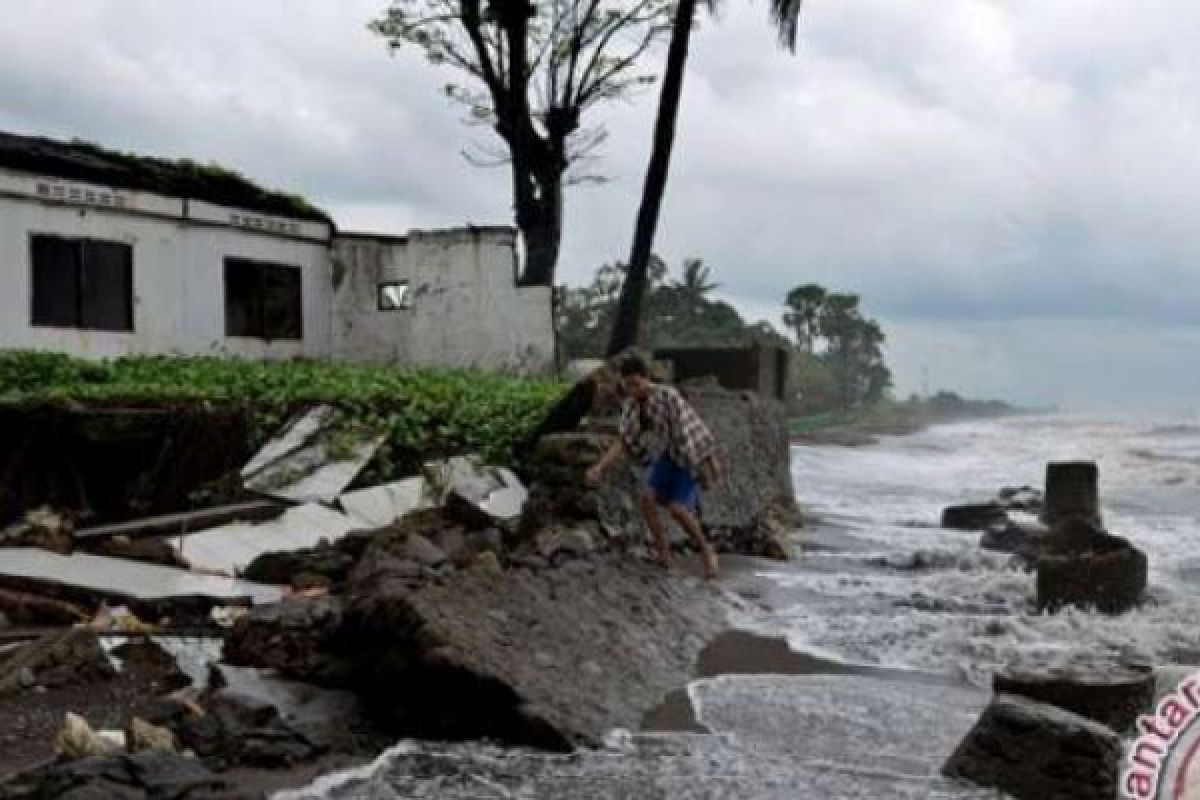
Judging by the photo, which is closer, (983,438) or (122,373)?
(122,373)

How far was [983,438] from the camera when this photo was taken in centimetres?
4994

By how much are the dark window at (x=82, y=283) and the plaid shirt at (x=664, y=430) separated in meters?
11.2

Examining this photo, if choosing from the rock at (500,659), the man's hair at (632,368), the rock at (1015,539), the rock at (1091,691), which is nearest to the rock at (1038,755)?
the rock at (1091,691)

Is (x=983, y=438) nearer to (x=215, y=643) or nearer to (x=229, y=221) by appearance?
(x=229, y=221)

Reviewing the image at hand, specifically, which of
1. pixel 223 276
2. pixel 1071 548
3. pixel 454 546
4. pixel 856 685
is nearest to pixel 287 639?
pixel 454 546

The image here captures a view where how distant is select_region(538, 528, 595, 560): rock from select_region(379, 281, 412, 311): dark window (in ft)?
42.2

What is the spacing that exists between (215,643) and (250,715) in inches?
59.8

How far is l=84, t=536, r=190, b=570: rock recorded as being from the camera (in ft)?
28.5

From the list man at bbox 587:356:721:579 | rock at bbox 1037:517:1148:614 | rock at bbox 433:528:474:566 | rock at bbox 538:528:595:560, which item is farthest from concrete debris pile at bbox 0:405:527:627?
rock at bbox 1037:517:1148:614

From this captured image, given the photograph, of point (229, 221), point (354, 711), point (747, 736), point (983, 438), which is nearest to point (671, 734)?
point (747, 736)

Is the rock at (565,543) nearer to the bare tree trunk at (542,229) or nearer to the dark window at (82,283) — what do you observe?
the dark window at (82,283)

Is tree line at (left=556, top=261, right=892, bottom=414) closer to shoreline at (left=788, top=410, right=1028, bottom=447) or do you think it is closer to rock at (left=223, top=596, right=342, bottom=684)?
shoreline at (left=788, top=410, right=1028, bottom=447)

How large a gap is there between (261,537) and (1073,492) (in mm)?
11041

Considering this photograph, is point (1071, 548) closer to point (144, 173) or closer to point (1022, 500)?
point (1022, 500)
